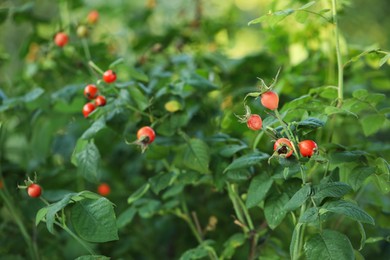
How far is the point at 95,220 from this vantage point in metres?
0.80

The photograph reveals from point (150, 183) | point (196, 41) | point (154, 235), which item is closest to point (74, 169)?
point (154, 235)

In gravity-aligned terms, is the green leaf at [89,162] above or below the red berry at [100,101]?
below

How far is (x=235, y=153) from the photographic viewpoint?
3.33 ft

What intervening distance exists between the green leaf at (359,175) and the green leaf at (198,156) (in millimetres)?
270

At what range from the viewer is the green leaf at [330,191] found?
740mm

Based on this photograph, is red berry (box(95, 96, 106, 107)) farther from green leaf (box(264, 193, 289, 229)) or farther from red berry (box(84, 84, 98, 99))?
green leaf (box(264, 193, 289, 229))

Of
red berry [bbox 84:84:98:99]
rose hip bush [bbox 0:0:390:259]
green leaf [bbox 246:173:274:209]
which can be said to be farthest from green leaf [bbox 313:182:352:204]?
red berry [bbox 84:84:98:99]

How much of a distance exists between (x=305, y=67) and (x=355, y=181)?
2.44 ft

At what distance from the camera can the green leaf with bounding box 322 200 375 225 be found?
0.69m

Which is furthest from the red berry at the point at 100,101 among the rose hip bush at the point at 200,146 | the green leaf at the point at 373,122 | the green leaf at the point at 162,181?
the green leaf at the point at 373,122

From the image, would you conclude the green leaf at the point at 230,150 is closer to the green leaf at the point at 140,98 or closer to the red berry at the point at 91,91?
the green leaf at the point at 140,98

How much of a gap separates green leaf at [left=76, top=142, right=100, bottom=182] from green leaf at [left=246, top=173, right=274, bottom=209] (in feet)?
1.05

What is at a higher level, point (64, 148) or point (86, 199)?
point (86, 199)

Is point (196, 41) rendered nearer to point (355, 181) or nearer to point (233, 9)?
point (233, 9)
